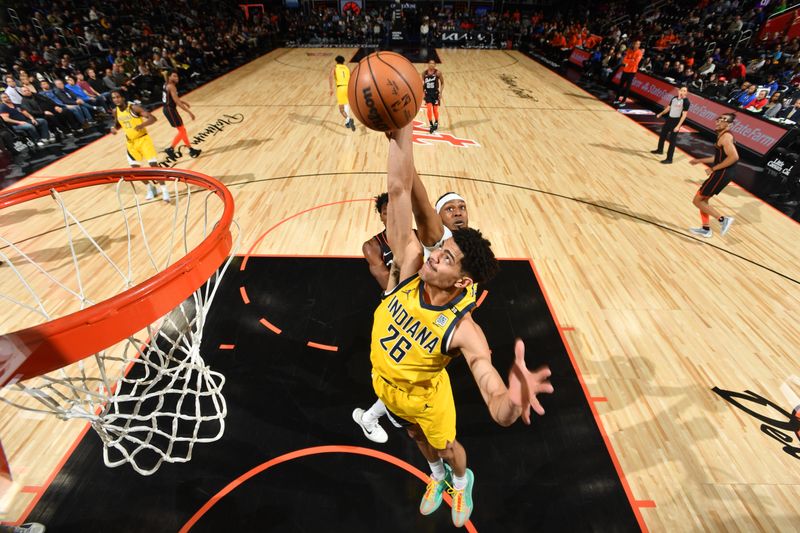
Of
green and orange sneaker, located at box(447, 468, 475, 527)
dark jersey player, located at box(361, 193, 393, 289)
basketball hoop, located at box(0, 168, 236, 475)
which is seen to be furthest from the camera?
dark jersey player, located at box(361, 193, 393, 289)

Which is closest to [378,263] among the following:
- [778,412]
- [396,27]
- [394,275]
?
[394,275]

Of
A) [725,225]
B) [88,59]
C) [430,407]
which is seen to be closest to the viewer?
[430,407]

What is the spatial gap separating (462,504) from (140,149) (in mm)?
6925

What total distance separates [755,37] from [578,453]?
67.9ft

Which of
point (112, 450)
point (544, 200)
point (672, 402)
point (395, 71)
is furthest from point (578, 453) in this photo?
point (544, 200)

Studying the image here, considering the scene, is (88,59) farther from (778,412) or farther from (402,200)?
(778,412)

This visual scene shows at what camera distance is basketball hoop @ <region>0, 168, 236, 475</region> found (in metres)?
1.75

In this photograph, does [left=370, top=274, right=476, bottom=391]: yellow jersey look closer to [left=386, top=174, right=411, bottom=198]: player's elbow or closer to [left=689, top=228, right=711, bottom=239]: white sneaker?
[left=386, top=174, right=411, bottom=198]: player's elbow

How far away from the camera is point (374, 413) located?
311 centimetres

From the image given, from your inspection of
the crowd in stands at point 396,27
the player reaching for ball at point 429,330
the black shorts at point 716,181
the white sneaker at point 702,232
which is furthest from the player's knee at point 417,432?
the crowd in stands at point 396,27

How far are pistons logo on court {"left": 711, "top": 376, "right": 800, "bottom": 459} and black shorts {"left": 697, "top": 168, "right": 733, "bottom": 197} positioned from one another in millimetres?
3095

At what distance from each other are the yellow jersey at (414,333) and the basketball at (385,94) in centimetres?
94

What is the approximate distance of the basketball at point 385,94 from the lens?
7.43 feet

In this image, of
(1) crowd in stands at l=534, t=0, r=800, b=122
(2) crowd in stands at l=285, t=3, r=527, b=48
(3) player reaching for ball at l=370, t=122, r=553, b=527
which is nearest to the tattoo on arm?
(3) player reaching for ball at l=370, t=122, r=553, b=527
